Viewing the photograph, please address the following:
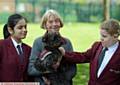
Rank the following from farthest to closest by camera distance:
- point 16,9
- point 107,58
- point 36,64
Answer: point 16,9 → point 107,58 → point 36,64

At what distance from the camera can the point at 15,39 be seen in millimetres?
5555

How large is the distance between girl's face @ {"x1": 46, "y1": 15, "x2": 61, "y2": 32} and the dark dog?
0.53 feet

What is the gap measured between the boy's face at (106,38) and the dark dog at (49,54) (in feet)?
1.65

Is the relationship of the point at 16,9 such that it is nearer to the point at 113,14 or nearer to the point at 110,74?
the point at 113,14

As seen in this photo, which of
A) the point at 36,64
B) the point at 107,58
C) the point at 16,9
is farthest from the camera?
the point at 16,9

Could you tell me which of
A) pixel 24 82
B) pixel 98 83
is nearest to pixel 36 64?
pixel 24 82

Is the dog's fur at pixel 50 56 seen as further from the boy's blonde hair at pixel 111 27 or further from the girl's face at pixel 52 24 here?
the boy's blonde hair at pixel 111 27

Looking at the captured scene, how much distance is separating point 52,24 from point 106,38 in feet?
2.07

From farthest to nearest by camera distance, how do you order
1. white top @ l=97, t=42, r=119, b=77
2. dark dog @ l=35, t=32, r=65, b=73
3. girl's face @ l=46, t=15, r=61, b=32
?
white top @ l=97, t=42, r=119, b=77, girl's face @ l=46, t=15, r=61, b=32, dark dog @ l=35, t=32, r=65, b=73

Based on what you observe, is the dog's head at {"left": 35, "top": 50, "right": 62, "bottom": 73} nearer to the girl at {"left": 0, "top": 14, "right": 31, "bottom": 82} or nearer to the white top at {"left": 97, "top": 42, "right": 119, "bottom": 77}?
the girl at {"left": 0, "top": 14, "right": 31, "bottom": 82}

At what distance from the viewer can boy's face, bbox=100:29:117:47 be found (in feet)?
17.8

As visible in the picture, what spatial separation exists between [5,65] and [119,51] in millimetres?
1325

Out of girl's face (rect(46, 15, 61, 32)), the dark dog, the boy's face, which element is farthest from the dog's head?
the boy's face

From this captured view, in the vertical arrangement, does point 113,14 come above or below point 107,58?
below
